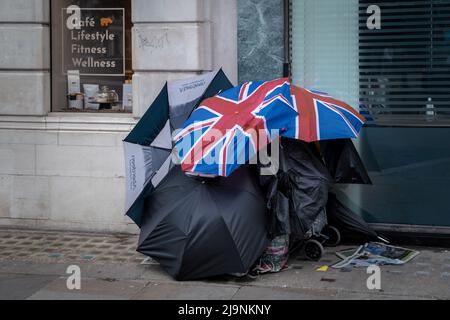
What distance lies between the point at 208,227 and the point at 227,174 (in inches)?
22.6

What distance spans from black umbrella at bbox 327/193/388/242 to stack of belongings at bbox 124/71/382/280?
0.49 m

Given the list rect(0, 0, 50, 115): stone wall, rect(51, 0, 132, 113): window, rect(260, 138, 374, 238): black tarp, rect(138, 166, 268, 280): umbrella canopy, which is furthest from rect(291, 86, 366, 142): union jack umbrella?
rect(0, 0, 50, 115): stone wall

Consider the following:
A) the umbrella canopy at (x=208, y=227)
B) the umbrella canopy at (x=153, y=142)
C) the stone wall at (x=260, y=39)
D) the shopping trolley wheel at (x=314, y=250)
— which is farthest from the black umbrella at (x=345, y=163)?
the umbrella canopy at (x=153, y=142)

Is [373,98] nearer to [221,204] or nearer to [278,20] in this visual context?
[278,20]

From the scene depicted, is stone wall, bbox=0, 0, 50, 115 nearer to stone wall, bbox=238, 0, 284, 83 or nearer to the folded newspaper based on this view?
stone wall, bbox=238, 0, 284, 83

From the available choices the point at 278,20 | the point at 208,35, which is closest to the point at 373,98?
the point at 278,20

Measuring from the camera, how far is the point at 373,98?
8492 millimetres

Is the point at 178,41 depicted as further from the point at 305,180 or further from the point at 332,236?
the point at 332,236

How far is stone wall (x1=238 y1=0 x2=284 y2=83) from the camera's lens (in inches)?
343

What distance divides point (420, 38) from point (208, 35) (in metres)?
2.50

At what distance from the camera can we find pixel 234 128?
6.74 metres

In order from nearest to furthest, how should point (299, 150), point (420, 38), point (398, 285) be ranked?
point (398, 285) < point (299, 150) < point (420, 38)

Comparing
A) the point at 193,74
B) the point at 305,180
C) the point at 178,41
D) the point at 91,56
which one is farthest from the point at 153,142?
the point at 91,56
